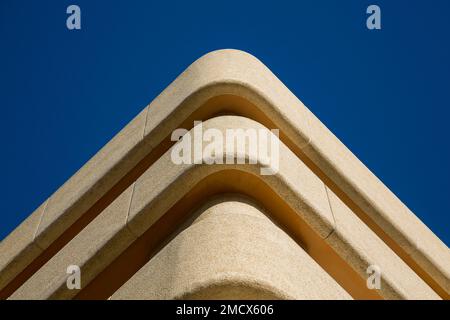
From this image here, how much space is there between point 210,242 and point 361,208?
2649 millimetres

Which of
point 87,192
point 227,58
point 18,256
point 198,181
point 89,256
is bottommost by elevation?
point 89,256

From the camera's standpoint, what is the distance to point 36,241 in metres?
5.58

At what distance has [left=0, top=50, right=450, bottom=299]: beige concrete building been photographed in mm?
3363

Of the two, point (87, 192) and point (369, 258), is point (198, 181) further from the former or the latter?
point (87, 192)

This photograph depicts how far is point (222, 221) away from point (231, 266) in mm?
600

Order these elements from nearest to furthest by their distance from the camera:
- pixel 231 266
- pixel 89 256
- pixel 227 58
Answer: pixel 231 266 < pixel 89 256 < pixel 227 58

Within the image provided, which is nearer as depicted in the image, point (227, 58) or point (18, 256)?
point (18, 256)

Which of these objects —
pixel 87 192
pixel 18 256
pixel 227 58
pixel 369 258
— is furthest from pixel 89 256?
pixel 227 58

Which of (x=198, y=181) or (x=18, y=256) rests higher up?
(x=18, y=256)

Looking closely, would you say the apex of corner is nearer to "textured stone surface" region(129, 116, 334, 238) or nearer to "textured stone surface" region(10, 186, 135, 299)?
"textured stone surface" region(129, 116, 334, 238)

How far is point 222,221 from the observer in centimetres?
366

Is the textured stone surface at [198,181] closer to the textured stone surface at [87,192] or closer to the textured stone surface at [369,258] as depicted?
the textured stone surface at [369,258]

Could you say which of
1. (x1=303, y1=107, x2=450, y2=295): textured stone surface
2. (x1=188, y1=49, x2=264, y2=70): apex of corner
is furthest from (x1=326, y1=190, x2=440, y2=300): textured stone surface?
(x1=188, y1=49, x2=264, y2=70): apex of corner
